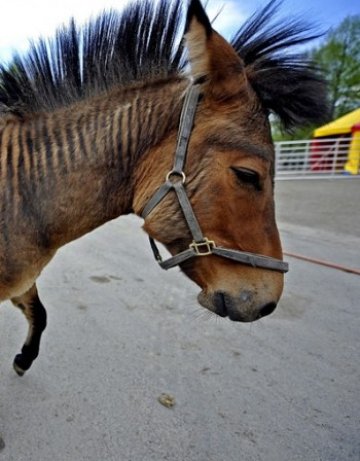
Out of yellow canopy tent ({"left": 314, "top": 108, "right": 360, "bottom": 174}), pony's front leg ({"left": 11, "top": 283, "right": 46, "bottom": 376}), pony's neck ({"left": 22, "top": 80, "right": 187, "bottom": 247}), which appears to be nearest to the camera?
pony's neck ({"left": 22, "top": 80, "right": 187, "bottom": 247})

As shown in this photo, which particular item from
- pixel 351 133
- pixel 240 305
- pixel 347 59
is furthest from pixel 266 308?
pixel 347 59

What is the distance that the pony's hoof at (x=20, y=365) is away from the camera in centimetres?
223

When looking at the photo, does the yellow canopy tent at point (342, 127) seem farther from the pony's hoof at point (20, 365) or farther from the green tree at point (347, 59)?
the pony's hoof at point (20, 365)

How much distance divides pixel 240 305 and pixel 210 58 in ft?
3.03

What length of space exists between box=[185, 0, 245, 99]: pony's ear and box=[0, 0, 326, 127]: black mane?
0.17 meters

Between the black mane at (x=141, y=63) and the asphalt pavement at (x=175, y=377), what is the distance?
164 centimetres

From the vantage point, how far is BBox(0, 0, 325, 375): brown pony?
1297mm

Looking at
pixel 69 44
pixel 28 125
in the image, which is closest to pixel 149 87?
pixel 69 44

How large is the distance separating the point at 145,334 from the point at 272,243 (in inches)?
69.3

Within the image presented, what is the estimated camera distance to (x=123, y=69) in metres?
1.49

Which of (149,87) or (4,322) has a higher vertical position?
(149,87)

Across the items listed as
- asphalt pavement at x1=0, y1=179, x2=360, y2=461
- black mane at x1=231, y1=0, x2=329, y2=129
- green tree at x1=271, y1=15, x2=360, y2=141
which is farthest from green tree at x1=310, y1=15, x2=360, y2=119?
black mane at x1=231, y1=0, x2=329, y2=129

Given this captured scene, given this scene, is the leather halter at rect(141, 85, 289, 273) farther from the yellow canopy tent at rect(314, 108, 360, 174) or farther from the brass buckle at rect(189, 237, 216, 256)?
the yellow canopy tent at rect(314, 108, 360, 174)

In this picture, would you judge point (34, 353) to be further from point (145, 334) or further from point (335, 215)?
point (335, 215)
